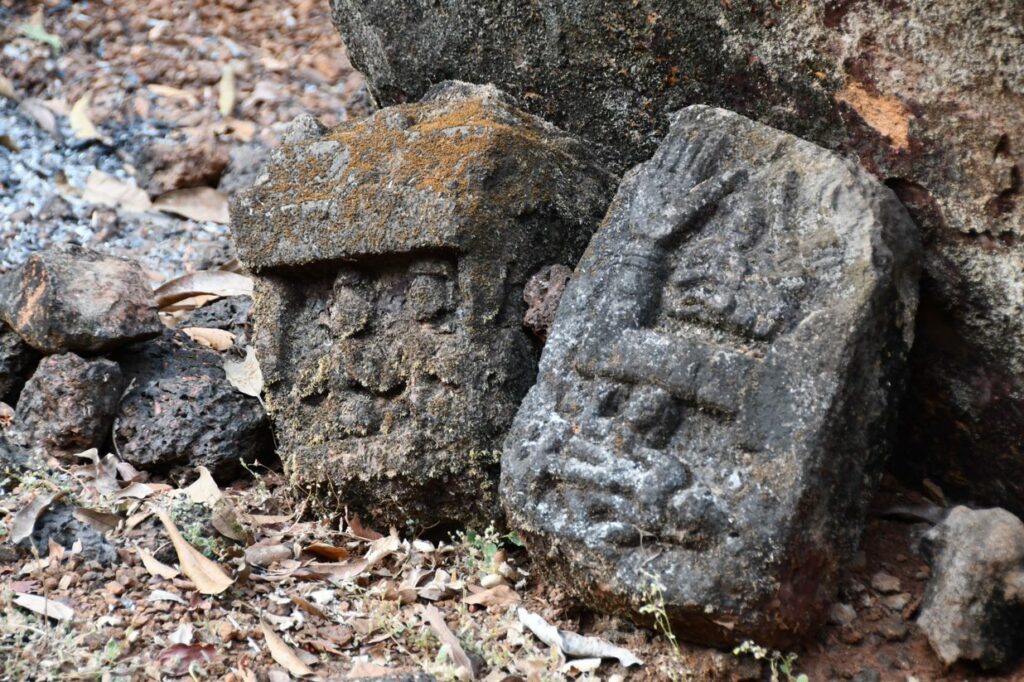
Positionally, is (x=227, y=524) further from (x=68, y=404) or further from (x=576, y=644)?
(x=576, y=644)

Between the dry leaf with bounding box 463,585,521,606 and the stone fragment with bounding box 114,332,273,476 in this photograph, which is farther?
the stone fragment with bounding box 114,332,273,476

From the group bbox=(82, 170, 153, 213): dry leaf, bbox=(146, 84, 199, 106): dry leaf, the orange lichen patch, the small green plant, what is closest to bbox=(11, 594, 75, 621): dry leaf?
the small green plant

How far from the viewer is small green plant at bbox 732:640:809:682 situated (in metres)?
2.64

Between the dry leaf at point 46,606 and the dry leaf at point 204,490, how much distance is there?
0.54 meters

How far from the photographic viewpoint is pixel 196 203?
16.9 ft

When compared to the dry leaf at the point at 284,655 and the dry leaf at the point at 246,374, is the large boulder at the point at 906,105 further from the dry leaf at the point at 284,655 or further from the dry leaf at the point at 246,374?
the dry leaf at the point at 284,655

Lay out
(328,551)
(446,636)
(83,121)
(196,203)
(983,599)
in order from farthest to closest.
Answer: (83,121) → (196,203) → (328,551) → (446,636) → (983,599)

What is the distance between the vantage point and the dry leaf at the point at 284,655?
2.84 meters

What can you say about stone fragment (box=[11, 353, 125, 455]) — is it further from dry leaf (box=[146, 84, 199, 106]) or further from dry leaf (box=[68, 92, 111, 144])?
dry leaf (box=[146, 84, 199, 106])

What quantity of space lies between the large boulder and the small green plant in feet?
2.93

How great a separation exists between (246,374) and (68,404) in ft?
1.73

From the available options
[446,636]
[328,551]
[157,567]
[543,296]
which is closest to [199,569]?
[157,567]

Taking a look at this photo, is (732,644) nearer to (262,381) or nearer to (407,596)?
(407,596)

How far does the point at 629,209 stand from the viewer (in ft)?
10.3
